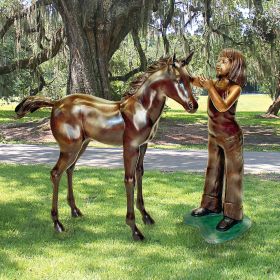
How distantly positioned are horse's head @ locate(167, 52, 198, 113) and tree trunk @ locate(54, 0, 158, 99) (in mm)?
11494

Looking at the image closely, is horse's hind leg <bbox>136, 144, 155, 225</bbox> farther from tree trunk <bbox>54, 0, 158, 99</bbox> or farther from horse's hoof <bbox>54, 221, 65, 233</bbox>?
tree trunk <bbox>54, 0, 158, 99</bbox>

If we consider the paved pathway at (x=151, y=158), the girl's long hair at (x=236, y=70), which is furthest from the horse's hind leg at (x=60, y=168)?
the paved pathway at (x=151, y=158)

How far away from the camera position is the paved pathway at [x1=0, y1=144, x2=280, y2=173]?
10179 mm

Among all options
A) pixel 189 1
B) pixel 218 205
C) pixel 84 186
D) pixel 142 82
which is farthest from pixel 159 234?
pixel 189 1

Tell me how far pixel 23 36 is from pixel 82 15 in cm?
665

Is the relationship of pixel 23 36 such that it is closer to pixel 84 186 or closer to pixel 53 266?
pixel 84 186

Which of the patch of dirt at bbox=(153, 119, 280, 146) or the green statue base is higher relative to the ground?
the green statue base

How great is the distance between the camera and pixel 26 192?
23.5 ft

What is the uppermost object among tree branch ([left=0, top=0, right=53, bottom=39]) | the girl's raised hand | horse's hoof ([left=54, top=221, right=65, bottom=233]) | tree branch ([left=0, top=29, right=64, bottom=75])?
tree branch ([left=0, top=0, right=53, bottom=39])

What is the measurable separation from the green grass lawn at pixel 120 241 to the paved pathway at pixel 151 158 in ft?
8.62

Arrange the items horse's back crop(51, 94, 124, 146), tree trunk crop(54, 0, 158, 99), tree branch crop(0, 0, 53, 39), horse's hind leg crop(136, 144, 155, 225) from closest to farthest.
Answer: horse's back crop(51, 94, 124, 146), horse's hind leg crop(136, 144, 155, 225), tree trunk crop(54, 0, 158, 99), tree branch crop(0, 0, 53, 39)

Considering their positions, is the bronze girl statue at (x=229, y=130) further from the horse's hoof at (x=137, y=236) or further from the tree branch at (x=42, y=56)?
the tree branch at (x=42, y=56)

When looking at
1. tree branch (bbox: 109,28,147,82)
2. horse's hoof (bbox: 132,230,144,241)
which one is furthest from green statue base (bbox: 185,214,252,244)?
tree branch (bbox: 109,28,147,82)

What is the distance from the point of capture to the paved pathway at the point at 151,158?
1018 centimetres
